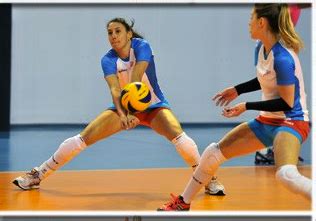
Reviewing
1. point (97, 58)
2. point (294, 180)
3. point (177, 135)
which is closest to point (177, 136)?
point (177, 135)

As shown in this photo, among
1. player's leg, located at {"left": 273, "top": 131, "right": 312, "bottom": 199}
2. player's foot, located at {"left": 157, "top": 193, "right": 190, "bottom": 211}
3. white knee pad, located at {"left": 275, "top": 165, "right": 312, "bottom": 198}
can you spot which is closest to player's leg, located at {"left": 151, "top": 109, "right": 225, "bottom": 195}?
player's foot, located at {"left": 157, "top": 193, "right": 190, "bottom": 211}

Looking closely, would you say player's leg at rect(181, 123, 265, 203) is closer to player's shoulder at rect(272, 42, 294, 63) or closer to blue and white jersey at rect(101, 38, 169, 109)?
player's shoulder at rect(272, 42, 294, 63)

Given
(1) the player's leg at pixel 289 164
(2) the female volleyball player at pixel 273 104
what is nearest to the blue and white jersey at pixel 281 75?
(2) the female volleyball player at pixel 273 104

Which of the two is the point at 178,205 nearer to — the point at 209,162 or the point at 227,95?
the point at 209,162

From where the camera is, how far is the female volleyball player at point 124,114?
5051mm

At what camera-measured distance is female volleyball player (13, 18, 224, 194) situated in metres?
5.05

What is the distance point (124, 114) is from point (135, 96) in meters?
0.21

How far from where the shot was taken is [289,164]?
11.9 ft

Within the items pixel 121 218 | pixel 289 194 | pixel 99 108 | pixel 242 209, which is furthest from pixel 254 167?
pixel 99 108

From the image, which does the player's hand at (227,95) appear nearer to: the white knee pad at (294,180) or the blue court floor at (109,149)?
the white knee pad at (294,180)

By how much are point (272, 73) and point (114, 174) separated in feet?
9.32

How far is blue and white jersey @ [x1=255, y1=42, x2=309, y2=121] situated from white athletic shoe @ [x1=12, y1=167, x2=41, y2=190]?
2.35 meters

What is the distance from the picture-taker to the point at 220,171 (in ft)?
21.4

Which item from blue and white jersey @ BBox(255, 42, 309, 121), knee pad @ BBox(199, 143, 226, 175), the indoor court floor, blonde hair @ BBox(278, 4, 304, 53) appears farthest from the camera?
the indoor court floor
